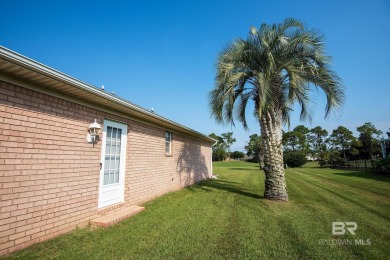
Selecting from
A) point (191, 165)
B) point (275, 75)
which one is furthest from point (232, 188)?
point (275, 75)

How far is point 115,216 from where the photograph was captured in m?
5.32

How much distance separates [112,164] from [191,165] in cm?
712

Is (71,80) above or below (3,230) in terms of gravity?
above

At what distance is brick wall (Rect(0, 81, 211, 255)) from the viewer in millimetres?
3482

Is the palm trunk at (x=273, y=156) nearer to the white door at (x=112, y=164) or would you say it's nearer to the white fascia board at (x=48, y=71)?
the white door at (x=112, y=164)

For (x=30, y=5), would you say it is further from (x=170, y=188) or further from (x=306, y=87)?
(x=306, y=87)

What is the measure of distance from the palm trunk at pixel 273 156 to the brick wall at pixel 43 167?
5641 mm

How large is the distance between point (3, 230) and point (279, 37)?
9.43m

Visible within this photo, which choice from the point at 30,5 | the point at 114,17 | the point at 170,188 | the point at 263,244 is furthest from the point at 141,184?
the point at 114,17

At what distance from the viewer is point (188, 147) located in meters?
12.3

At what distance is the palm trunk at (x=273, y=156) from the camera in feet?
25.6

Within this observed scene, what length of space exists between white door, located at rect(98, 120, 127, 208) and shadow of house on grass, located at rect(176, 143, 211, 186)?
4576 mm

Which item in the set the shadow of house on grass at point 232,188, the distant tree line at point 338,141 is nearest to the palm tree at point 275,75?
the shadow of house on grass at point 232,188

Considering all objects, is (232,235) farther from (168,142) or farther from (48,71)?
(168,142)
